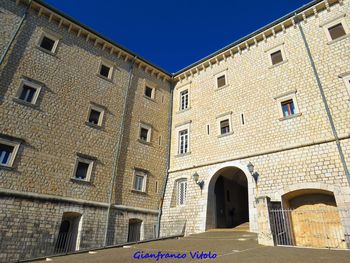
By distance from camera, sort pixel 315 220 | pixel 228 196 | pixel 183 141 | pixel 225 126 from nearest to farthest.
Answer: pixel 315 220
pixel 225 126
pixel 228 196
pixel 183 141

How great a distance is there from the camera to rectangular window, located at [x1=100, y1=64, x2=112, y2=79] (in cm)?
1513

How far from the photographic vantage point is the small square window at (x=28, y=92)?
11.3 meters

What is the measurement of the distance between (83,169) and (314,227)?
10.9 meters

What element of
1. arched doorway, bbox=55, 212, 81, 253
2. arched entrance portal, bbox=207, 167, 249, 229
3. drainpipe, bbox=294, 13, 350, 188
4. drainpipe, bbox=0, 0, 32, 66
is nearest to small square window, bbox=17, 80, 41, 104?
drainpipe, bbox=0, 0, 32, 66

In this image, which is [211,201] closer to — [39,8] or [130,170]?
[130,170]

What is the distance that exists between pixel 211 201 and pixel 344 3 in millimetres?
12186

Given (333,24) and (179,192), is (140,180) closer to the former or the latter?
(179,192)

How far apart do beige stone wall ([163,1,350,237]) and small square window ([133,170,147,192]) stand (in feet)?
5.52

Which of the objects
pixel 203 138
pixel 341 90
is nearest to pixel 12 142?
pixel 203 138

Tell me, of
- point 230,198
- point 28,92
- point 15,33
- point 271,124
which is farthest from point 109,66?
point 230,198

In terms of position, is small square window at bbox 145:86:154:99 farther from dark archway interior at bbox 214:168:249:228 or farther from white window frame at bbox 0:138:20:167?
white window frame at bbox 0:138:20:167

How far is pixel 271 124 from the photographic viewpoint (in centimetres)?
1205

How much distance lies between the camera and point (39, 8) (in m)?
13.2

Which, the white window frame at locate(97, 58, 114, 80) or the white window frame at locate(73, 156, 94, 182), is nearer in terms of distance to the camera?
the white window frame at locate(73, 156, 94, 182)
